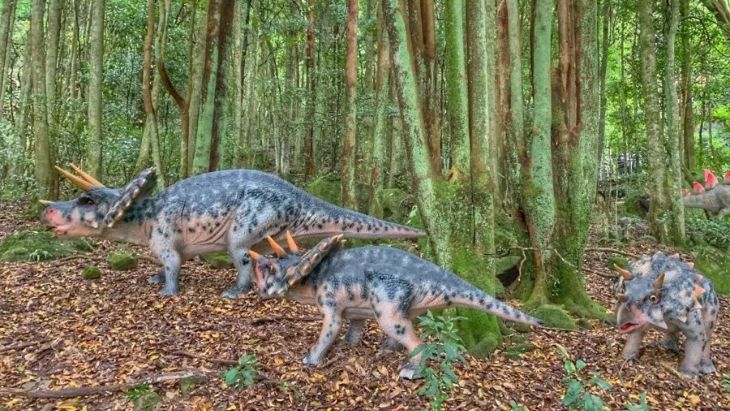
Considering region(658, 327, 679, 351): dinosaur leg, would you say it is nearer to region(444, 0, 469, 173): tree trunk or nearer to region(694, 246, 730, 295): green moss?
region(444, 0, 469, 173): tree trunk

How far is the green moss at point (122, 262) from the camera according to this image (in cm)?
671

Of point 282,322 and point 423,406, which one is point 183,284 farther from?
point 423,406

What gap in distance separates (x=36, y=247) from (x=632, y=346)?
7.05m

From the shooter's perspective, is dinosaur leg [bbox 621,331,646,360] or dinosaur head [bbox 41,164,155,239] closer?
dinosaur leg [bbox 621,331,646,360]

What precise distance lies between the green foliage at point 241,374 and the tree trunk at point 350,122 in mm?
4443

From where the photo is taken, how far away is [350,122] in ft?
27.8

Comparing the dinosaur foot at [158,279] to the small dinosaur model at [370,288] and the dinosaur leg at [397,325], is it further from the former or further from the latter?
the dinosaur leg at [397,325]

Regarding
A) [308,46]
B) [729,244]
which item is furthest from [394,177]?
[729,244]

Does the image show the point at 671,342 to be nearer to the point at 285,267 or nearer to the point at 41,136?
the point at 285,267

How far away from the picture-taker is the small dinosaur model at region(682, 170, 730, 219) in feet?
37.7

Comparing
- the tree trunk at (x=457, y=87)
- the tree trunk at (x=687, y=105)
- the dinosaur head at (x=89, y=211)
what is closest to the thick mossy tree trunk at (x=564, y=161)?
the tree trunk at (x=457, y=87)

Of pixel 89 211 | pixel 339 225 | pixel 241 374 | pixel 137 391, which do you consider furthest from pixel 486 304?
pixel 89 211

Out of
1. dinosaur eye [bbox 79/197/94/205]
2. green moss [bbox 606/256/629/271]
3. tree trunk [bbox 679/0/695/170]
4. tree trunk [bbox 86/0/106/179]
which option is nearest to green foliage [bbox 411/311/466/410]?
dinosaur eye [bbox 79/197/94/205]

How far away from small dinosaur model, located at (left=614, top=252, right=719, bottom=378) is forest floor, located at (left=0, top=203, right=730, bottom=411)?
0.69 ft
